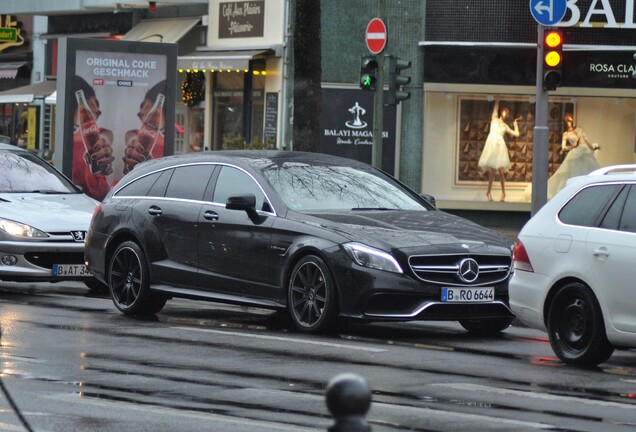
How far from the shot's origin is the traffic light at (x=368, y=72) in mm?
24859

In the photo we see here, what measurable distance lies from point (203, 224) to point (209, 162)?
81cm

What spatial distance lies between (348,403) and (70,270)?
12.6 m

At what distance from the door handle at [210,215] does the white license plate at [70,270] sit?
2.82m

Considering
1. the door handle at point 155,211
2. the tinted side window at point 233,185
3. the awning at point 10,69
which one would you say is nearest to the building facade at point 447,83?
the awning at point 10,69

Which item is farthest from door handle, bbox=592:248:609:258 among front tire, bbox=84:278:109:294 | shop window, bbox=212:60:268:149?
shop window, bbox=212:60:268:149

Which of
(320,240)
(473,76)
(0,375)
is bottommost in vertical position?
(0,375)

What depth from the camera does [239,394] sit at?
9.24 meters

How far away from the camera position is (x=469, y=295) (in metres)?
12.8

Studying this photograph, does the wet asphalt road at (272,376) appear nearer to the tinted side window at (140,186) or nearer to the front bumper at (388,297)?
the front bumper at (388,297)

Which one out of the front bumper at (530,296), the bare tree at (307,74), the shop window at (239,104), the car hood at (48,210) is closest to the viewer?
the front bumper at (530,296)

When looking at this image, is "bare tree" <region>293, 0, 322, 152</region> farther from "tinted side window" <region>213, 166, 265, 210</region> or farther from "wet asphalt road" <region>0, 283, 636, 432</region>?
"wet asphalt road" <region>0, 283, 636, 432</region>

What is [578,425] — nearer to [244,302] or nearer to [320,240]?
[320,240]

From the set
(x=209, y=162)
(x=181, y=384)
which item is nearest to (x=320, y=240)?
(x=209, y=162)

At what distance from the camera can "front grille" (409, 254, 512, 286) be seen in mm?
12625
